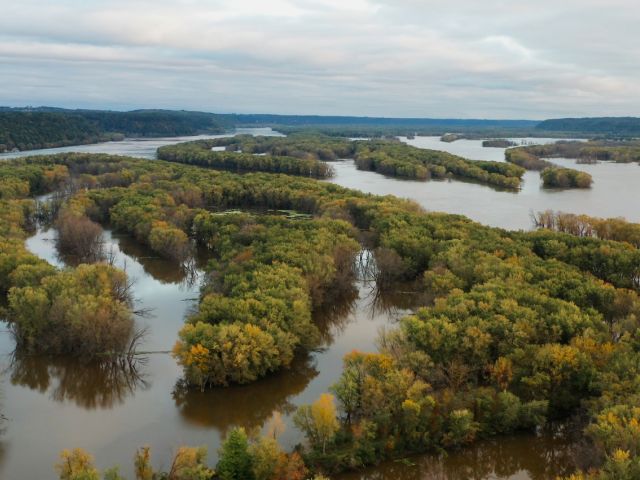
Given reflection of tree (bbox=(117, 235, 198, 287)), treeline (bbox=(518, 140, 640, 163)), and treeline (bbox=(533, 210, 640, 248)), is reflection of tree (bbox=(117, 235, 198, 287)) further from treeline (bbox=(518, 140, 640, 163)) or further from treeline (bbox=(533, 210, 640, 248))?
treeline (bbox=(518, 140, 640, 163))

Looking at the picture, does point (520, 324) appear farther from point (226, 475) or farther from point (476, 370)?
point (226, 475)

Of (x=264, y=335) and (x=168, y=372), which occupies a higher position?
(x=264, y=335)

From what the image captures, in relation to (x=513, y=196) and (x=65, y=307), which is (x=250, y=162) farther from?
(x=65, y=307)

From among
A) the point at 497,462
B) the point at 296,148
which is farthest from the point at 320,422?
the point at 296,148

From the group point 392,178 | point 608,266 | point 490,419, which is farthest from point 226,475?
point 392,178

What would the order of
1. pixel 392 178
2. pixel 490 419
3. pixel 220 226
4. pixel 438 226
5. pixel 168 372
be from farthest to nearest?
pixel 392 178
pixel 220 226
pixel 438 226
pixel 168 372
pixel 490 419

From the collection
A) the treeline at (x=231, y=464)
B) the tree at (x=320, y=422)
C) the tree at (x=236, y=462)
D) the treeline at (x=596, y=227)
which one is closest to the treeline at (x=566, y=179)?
the treeline at (x=596, y=227)

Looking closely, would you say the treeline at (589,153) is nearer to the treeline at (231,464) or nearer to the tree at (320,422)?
the tree at (320,422)
